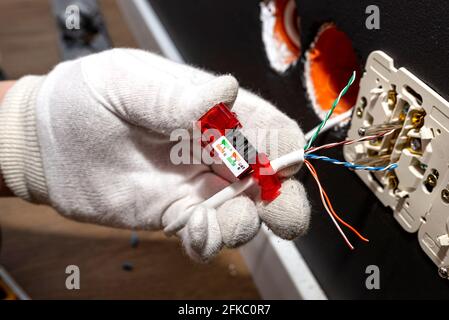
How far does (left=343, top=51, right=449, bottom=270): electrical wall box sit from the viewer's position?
349 millimetres

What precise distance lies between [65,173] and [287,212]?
10.5 inches

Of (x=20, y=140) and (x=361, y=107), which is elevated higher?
(x=361, y=107)

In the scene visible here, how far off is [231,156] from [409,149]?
0.55ft

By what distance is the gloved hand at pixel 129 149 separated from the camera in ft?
1.25

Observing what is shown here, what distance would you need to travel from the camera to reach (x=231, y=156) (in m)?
0.36

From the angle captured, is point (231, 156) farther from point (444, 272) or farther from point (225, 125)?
point (444, 272)

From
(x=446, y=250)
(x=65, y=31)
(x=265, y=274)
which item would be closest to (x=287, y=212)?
(x=446, y=250)

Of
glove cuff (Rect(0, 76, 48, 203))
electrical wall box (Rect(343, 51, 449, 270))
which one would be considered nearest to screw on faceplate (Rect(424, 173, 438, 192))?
electrical wall box (Rect(343, 51, 449, 270))

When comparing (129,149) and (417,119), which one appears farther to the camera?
(129,149)

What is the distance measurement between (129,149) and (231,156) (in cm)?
16

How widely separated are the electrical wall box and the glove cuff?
1.20ft

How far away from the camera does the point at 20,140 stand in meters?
0.49

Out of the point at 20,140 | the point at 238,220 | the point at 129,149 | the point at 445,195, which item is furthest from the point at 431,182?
the point at 20,140

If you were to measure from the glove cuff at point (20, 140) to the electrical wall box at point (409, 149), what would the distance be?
37cm
